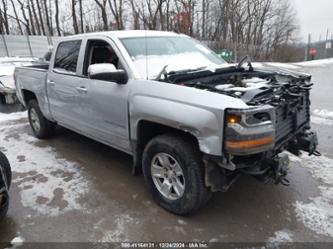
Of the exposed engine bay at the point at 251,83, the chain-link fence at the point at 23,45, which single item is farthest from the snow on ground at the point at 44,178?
the chain-link fence at the point at 23,45

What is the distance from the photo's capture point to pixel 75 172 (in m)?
4.31

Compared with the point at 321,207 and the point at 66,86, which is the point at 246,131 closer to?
the point at 321,207

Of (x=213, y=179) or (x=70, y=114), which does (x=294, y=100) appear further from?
(x=70, y=114)

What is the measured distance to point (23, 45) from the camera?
21.5m

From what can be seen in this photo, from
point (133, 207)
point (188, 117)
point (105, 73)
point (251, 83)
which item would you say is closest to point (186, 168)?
point (188, 117)

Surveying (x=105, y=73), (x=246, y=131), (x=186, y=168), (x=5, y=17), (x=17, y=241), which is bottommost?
(x=17, y=241)

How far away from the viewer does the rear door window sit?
442 centimetres

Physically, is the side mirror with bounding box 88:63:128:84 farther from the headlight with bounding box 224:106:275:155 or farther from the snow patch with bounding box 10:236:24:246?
the snow patch with bounding box 10:236:24:246

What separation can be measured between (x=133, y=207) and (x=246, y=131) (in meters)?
1.62

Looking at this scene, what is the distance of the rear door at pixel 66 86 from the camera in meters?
4.29

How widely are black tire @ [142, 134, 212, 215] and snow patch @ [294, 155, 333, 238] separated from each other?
108 centimetres

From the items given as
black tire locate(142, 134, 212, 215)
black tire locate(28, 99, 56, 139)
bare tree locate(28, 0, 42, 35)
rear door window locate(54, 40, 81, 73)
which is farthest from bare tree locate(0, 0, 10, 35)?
black tire locate(142, 134, 212, 215)

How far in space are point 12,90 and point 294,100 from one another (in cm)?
764

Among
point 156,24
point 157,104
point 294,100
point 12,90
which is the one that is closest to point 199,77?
point 157,104
